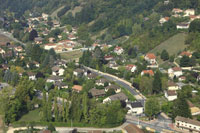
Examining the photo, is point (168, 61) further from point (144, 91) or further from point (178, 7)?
point (178, 7)

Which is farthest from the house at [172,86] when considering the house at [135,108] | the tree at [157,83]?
the house at [135,108]

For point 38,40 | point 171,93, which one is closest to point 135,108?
point 171,93

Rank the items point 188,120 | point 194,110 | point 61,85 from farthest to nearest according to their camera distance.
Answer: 1. point 61,85
2. point 194,110
3. point 188,120

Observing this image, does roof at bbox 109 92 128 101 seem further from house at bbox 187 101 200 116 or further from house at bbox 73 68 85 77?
house at bbox 73 68 85 77

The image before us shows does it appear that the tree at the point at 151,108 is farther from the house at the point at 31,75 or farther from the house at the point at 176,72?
the house at the point at 31,75

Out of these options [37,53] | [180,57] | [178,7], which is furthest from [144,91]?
[178,7]

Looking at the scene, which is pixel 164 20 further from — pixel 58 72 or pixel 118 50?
pixel 58 72
